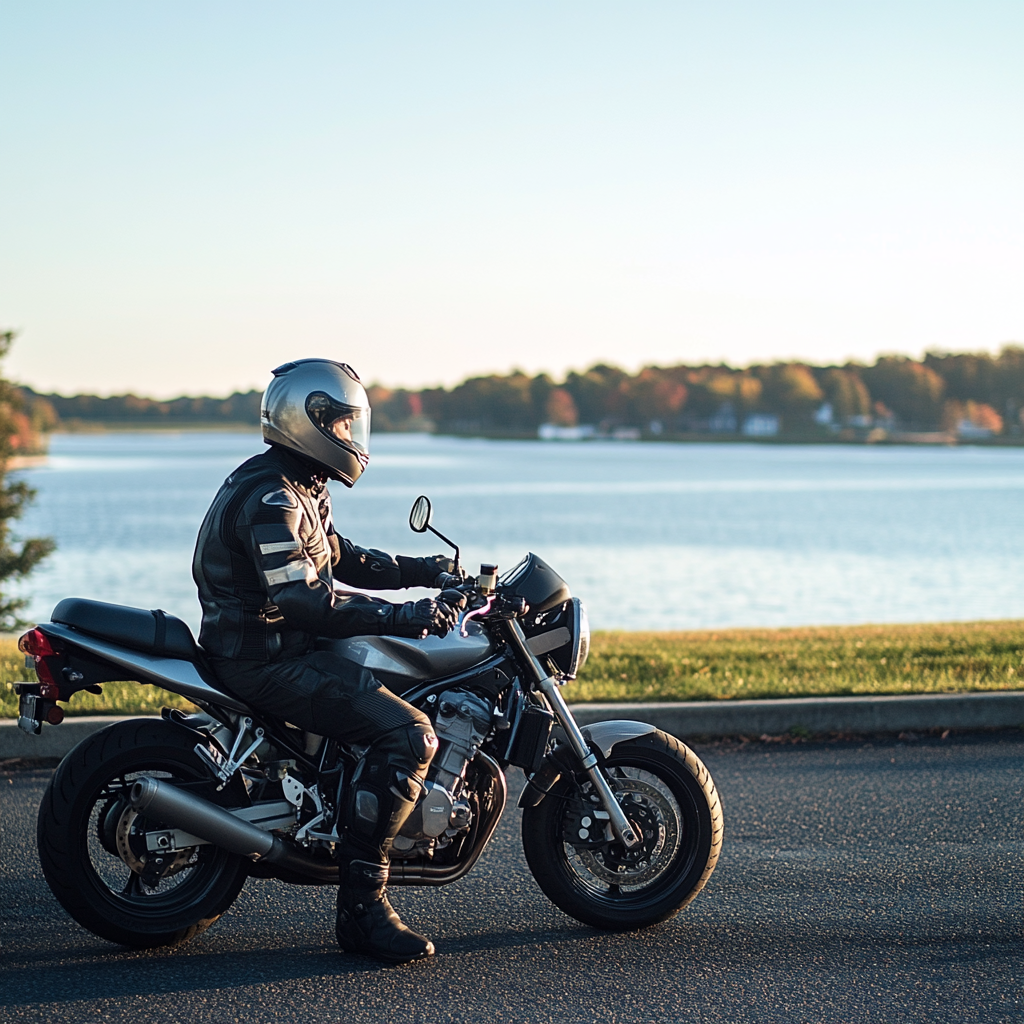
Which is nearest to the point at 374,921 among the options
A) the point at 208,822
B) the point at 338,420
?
the point at 208,822

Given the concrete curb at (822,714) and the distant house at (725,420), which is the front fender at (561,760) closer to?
the concrete curb at (822,714)

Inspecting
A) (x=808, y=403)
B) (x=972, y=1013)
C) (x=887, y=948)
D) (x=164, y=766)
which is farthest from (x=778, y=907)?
(x=808, y=403)

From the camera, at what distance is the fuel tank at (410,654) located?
14.0ft

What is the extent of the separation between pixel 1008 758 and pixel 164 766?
483 cm

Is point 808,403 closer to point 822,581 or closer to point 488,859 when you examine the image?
point 822,581

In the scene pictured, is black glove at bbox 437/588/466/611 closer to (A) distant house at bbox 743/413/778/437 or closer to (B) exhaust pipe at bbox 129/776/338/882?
(B) exhaust pipe at bbox 129/776/338/882

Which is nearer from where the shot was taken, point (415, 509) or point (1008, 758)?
point (415, 509)

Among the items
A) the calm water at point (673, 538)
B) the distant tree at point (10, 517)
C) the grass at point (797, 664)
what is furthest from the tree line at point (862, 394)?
the grass at point (797, 664)

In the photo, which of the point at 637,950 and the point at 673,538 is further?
the point at 673,538

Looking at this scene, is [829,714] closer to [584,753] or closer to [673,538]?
[584,753]

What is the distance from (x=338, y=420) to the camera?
14.4 feet

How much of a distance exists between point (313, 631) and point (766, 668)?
18.2 ft

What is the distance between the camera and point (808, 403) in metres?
192

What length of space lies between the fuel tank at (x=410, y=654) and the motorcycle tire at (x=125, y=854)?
66 centimetres
